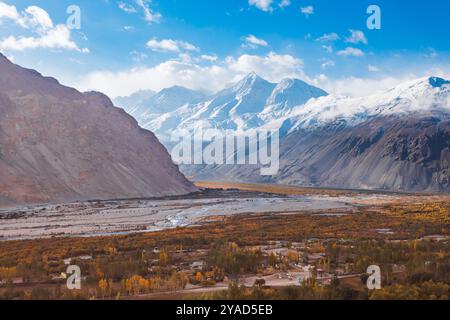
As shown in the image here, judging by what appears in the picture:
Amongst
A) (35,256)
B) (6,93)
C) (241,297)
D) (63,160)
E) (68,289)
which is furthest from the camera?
(6,93)

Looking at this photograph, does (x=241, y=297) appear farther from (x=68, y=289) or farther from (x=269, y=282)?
(x=68, y=289)

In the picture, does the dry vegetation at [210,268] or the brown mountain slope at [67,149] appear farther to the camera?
the brown mountain slope at [67,149]

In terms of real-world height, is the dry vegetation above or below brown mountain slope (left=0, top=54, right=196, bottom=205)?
below

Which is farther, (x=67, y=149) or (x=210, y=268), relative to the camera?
(x=67, y=149)

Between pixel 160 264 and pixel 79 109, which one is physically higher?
pixel 79 109

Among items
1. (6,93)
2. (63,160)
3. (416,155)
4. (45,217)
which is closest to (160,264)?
(45,217)

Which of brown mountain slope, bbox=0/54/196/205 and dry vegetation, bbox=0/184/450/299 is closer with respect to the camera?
dry vegetation, bbox=0/184/450/299

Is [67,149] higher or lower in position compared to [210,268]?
higher

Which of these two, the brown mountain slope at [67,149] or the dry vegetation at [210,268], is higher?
the brown mountain slope at [67,149]
